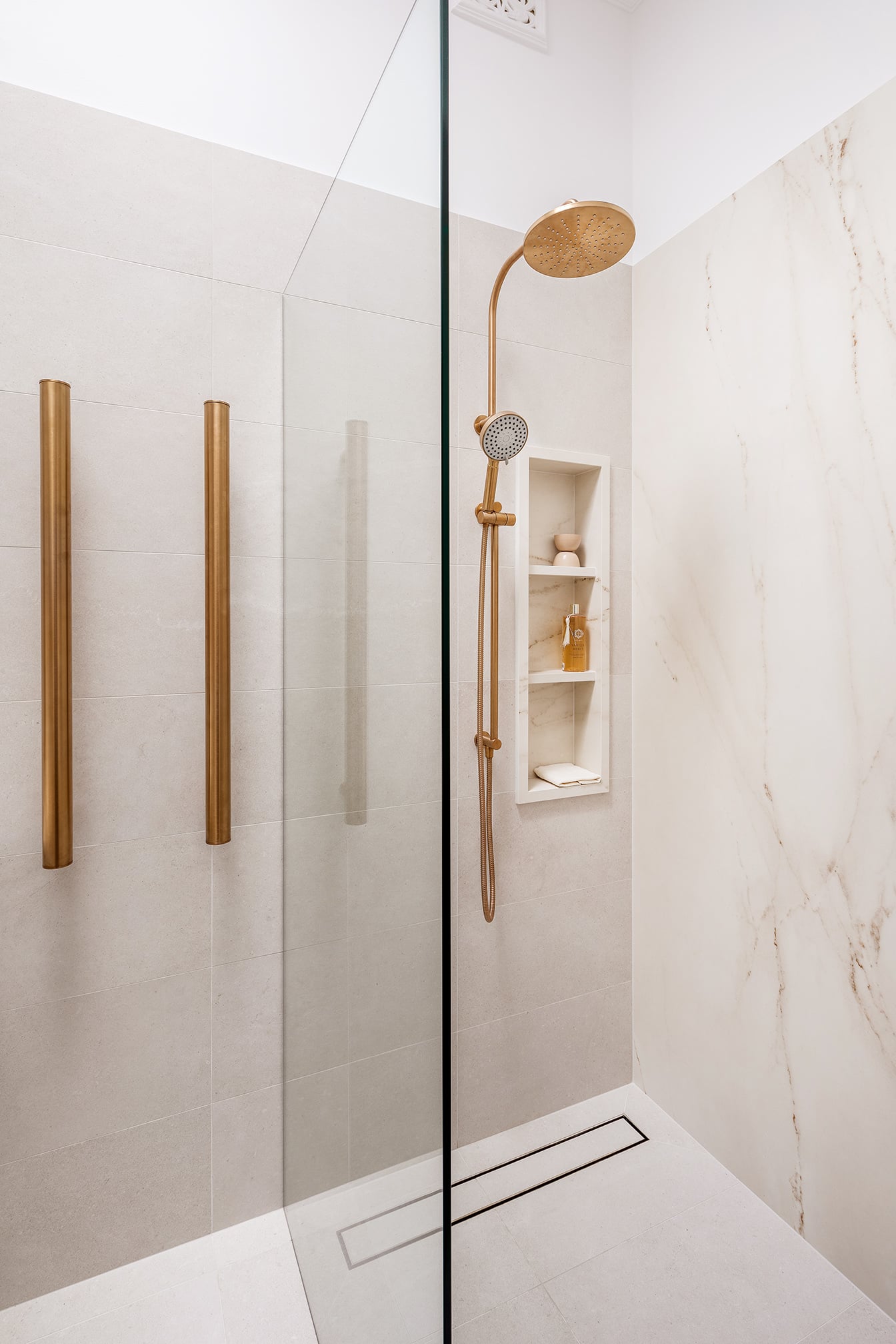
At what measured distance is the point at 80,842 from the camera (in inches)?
41.8

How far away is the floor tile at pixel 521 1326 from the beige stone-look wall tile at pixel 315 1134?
0.34 meters

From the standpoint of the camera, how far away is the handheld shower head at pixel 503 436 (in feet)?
3.52

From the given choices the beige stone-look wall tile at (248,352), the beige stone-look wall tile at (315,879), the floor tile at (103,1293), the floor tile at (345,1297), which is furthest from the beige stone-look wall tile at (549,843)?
the beige stone-look wall tile at (248,352)

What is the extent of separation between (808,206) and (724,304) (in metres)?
0.20

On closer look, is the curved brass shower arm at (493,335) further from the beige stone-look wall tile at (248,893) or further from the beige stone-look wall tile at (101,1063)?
the beige stone-look wall tile at (101,1063)

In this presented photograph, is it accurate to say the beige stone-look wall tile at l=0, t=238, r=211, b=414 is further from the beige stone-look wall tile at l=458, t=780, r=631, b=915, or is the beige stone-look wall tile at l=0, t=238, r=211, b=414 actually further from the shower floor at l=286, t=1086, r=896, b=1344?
the shower floor at l=286, t=1086, r=896, b=1344

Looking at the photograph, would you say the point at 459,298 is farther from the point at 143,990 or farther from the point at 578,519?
the point at 143,990

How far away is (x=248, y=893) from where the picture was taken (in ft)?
3.88

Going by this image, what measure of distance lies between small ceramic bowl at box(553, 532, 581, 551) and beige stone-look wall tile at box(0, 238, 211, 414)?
31.1 inches

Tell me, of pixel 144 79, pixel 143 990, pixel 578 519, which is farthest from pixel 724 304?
pixel 143 990

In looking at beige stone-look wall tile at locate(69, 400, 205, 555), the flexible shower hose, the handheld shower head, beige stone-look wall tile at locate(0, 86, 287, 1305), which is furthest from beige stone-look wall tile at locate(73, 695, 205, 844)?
the handheld shower head

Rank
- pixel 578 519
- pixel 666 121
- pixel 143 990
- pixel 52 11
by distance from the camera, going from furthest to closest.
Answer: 1. pixel 578 519
2. pixel 666 121
3. pixel 143 990
4. pixel 52 11

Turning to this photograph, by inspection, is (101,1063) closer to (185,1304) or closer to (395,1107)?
(185,1304)

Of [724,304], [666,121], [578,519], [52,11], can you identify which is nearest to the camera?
[52,11]
